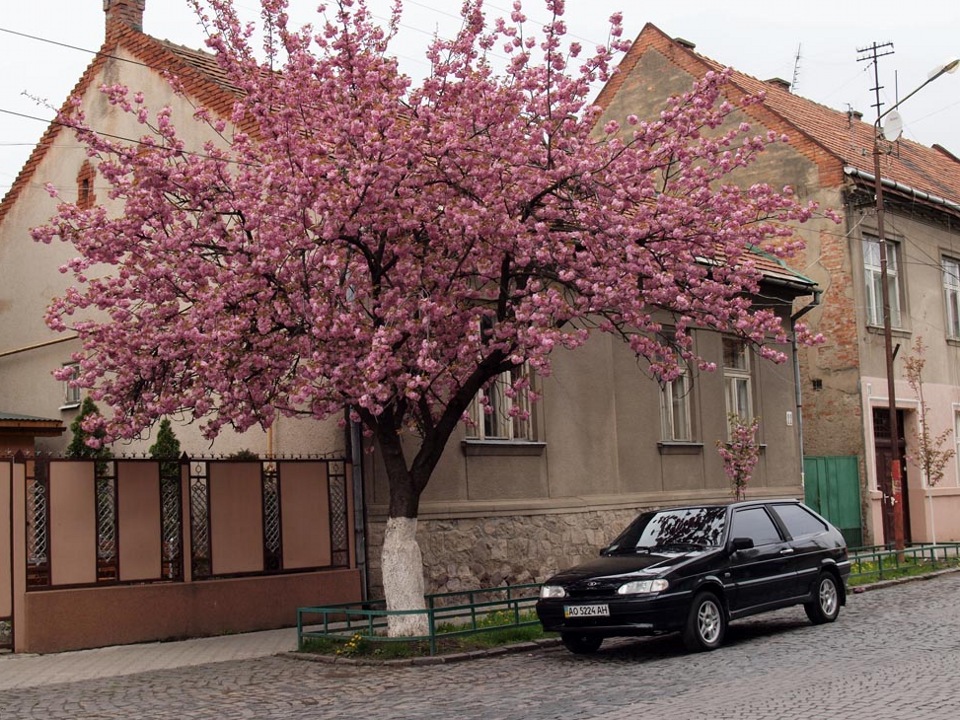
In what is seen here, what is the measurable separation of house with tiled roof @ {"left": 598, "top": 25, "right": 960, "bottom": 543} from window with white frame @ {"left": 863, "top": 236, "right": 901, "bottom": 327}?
29 millimetres

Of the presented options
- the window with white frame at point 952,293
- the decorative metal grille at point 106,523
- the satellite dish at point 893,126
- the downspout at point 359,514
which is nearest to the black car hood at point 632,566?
the downspout at point 359,514

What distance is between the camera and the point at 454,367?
13508mm

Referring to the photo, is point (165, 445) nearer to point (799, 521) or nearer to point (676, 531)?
point (676, 531)

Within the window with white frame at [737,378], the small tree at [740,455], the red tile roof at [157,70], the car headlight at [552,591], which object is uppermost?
the red tile roof at [157,70]

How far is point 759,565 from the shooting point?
13508 millimetres

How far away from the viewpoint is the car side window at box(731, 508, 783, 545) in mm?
13641

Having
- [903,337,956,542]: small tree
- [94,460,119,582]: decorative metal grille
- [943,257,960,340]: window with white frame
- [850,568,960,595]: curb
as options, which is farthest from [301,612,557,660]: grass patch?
[943,257,960,340]: window with white frame

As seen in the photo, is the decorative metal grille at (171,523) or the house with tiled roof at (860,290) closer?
the decorative metal grille at (171,523)

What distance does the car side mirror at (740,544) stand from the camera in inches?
519

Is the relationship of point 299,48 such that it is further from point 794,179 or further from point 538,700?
point 794,179

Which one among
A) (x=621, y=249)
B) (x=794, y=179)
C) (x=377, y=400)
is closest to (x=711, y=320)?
(x=621, y=249)

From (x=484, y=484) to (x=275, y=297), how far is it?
590cm

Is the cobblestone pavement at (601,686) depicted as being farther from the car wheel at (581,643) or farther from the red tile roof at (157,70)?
the red tile roof at (157,70)

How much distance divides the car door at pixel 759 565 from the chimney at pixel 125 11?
1419 centimetres
